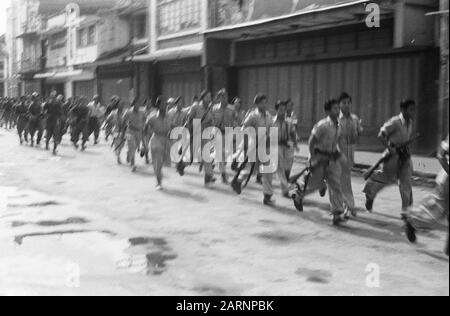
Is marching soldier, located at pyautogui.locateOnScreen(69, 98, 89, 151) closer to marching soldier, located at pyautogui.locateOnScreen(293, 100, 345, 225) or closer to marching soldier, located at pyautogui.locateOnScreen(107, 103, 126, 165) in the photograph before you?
marching soldier, located at pyautogui.locateOnScreen(107, 103, 126, 165)

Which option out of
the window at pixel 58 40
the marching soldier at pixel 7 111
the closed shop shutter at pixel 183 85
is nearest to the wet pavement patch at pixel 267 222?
the closed shop shutter at pixel 183 85

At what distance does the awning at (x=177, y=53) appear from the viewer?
21.3m

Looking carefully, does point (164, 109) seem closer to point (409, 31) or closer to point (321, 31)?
point (409, 31)

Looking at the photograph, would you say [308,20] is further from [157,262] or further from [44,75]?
[44,75]

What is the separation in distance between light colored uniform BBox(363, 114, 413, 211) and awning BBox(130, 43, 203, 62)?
14009 millimetres

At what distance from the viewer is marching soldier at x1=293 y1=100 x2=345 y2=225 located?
736 cm

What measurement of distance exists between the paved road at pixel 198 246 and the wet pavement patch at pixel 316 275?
16 millimetres

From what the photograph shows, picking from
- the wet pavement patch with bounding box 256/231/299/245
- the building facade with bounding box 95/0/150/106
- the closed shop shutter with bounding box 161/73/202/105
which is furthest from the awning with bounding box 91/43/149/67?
the wet pavement patch with bounding box 256/231/299/245

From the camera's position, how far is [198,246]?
6.17 m

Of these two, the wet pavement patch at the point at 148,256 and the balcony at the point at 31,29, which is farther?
the balcony at the point at 31,29

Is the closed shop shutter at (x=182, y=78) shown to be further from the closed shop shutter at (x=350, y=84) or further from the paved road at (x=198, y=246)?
the paved road at (x=198, y=246)

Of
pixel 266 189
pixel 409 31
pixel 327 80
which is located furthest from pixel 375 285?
pixel 327 80

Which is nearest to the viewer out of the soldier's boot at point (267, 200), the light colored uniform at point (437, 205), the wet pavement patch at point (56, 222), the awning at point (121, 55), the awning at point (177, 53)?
the light colored uniform at point (437, 205)

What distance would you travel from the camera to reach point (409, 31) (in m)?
12.9
